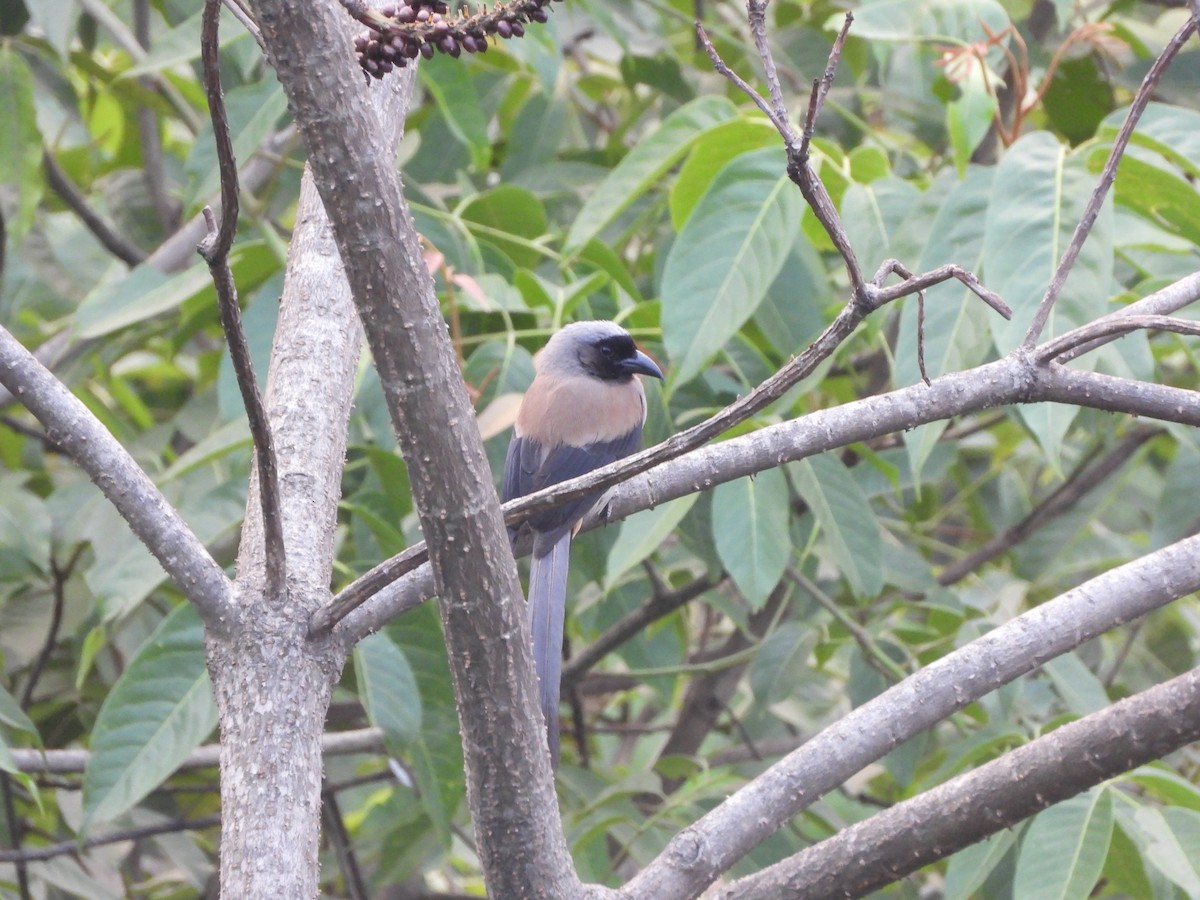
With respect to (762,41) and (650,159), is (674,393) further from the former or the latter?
(762,41)

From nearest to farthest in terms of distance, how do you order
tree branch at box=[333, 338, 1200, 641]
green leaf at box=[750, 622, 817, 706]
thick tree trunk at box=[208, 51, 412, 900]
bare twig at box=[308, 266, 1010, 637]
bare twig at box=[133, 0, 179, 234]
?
bare twig at box=[308, 266, 1010, 637] → thick tree trunk at box=[208, 51, 412, 900] → tree branch at box=[333, 338, 1200, 641] → green leaf at box=[750, 622, 817, 706] → bare twig at box=[133, 0, 179, 234]

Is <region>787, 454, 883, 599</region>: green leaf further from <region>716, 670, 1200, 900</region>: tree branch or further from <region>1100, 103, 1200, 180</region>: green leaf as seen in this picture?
<region>716, 670, 1200, 900</region>: tree branch

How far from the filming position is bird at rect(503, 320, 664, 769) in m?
2.80

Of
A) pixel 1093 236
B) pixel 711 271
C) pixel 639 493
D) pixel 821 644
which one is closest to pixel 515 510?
pixel 639 493

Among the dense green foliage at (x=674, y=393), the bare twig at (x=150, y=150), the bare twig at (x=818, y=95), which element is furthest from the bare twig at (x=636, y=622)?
the bare twig at (x=818, y=95)

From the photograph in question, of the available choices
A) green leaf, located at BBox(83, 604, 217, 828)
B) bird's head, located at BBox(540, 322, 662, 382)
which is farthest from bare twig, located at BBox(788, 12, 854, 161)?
bird's head, located at BBox(540, 322, 662, 382)

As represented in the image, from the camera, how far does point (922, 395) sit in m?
1.92

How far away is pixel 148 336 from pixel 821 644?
215 centimetres

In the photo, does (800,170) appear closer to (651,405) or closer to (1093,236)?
(1093,236)

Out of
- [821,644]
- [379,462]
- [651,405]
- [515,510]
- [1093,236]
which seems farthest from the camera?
[821,644]

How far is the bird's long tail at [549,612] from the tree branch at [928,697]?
2.11 ft

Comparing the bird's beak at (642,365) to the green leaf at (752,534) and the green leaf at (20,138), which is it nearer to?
the green leaf at (752,534)

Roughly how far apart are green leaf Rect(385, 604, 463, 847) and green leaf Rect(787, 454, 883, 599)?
943 millimetres

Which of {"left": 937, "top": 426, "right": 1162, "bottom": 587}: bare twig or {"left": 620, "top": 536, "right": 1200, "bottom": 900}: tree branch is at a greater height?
{"left": 937, "top": 426, "right": 1162, "bottom": 587}: bare twig
